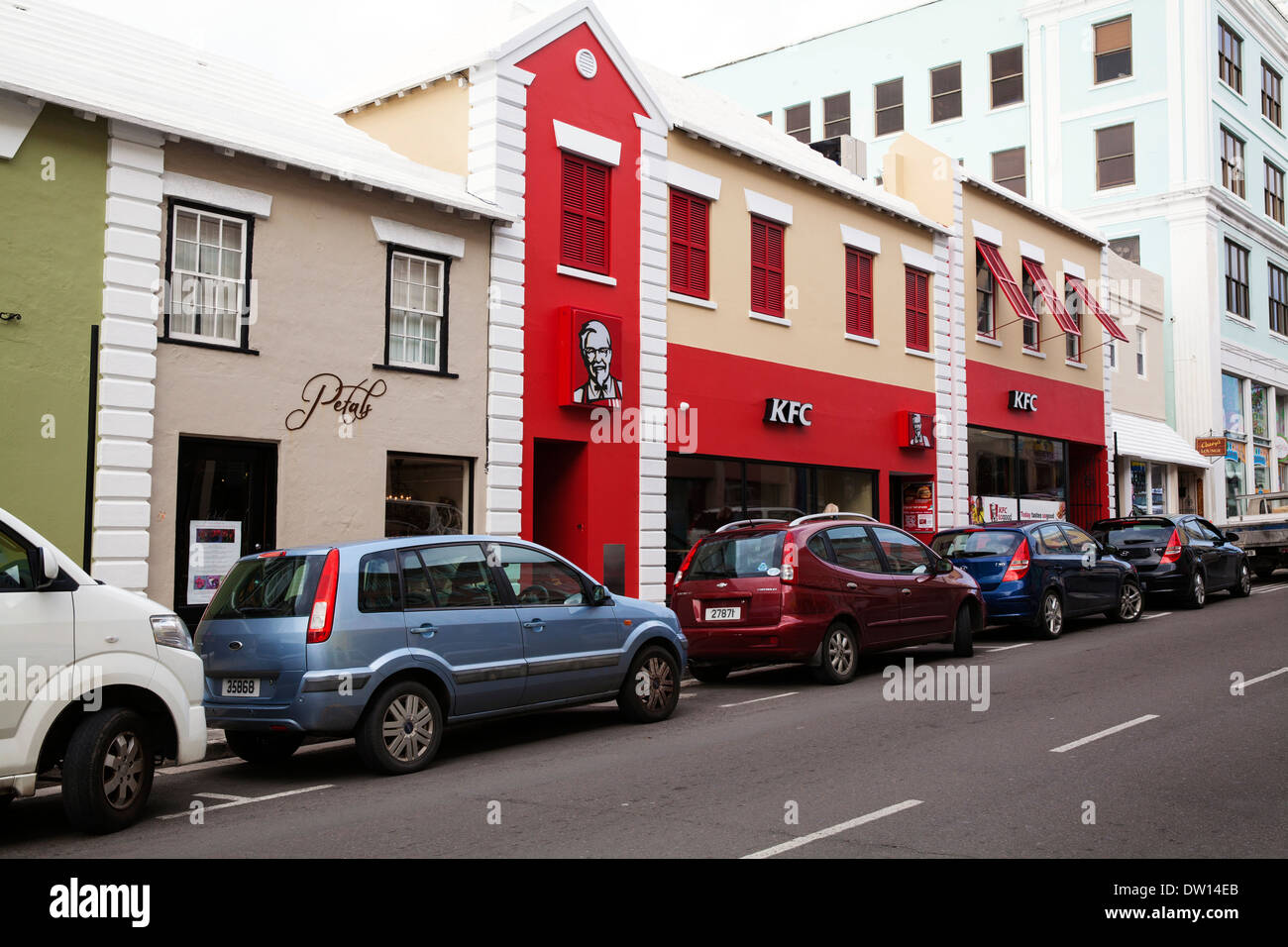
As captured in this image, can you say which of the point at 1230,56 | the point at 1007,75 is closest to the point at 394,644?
the point at 1007,75

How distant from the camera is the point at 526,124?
16.5 metres

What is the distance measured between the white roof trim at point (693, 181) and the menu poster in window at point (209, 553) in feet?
29.8

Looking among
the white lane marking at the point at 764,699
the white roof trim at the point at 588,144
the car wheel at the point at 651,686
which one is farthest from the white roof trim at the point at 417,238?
the white lane marking at the point at 764,699

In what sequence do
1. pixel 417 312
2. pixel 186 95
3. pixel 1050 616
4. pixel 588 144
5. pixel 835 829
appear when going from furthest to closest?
pixel 588 144 → pixel 1050 616 → pixel 417 312 → pixel 186 95 → pixel 835 829

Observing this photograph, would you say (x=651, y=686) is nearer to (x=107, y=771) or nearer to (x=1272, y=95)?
(x=107, y=771)

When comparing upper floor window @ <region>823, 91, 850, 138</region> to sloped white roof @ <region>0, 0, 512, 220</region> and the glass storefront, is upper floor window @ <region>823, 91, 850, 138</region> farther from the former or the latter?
sloped white roof @ <region>0, 0, 512, 220</region>

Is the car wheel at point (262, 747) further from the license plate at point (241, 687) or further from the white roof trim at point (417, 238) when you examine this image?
the white roof trim at point (417, 238)

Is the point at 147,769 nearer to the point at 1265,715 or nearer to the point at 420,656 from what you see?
the point at 420,656

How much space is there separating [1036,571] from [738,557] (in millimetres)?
5691

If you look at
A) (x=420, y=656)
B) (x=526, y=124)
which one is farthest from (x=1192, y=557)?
(x=420, y=656)

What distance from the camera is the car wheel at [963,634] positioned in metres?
14.3

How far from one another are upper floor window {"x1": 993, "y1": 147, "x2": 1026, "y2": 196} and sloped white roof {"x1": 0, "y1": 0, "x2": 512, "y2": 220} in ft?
87.3

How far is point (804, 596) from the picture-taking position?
12.2 meters
